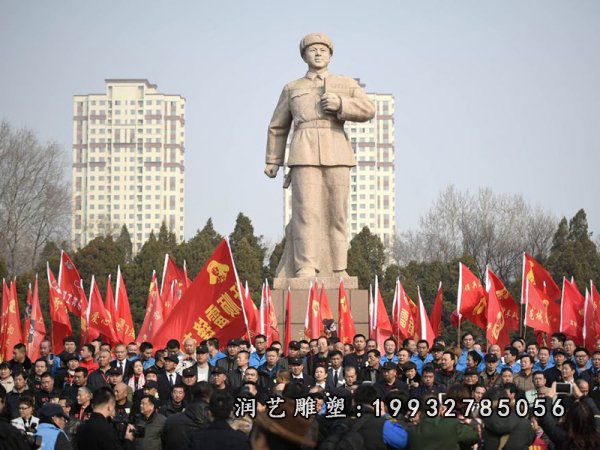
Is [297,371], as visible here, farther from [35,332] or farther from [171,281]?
[171,281]

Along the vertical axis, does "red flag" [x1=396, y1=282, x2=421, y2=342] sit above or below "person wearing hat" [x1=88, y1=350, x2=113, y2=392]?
above

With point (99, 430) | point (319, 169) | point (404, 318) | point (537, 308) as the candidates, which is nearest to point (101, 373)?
point (99, 430)

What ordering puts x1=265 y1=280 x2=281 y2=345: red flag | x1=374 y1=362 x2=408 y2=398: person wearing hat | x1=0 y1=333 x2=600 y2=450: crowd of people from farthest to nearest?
1. x1=265 y1=280 x2=281 y2=345: red flag
2. x1=374 y1=362 x2=408 y2=398: person wearing hat
3. x1=0 y1=333 x2=600 y2=450: crowd of people

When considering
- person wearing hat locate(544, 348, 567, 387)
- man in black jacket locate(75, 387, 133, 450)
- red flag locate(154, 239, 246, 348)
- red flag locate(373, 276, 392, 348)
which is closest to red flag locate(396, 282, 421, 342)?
red flag locate(373, 276, 392, 348)

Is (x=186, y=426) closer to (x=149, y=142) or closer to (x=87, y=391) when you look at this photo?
(x=87, y=391)

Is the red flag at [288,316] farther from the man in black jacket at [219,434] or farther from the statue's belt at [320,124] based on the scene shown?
the man in black jacket at [219,434]

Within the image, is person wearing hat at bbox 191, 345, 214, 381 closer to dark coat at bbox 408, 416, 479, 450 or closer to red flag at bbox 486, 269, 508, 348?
dark coat at bbox 408, 416, 479, 450

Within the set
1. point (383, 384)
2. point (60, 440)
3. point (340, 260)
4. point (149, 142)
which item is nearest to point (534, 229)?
point (340, 260)

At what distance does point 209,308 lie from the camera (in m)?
15.3

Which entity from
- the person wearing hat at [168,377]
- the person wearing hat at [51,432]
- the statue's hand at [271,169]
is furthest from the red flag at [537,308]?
the person wearing hat at [51,432]

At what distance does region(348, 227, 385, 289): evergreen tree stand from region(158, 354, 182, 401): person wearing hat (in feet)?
109

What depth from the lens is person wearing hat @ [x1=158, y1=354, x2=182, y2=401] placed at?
13.3 m

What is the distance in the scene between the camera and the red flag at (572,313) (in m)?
19.8

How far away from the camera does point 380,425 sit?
8.88m
